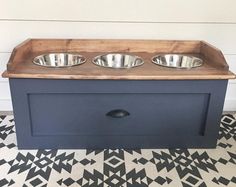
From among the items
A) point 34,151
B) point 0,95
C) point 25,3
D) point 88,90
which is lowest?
point 34,151

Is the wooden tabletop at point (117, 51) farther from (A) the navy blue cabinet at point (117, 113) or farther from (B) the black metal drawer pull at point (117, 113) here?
(B) the black metal drawer pull at point (117, 113)

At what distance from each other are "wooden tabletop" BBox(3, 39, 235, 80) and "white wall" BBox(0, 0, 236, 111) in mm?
66

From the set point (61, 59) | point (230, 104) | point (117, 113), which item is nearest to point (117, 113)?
point (117, 113)

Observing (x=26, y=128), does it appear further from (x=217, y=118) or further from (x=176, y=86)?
(x=217, y=118)

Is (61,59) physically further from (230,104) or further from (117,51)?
(230,104)

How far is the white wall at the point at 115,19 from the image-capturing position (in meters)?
1.64

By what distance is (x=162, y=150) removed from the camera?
1.47m

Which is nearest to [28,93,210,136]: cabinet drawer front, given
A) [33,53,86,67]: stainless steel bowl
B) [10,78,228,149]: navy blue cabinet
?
[10,78,228,149]: navy blue cabinet

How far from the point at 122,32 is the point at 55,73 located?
64cm

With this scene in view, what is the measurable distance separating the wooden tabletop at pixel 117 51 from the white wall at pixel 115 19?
7 centimetres

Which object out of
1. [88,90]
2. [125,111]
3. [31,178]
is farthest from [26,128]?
[125,111]

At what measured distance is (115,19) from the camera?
1684 millimetres

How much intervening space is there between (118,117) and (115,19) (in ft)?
2.26

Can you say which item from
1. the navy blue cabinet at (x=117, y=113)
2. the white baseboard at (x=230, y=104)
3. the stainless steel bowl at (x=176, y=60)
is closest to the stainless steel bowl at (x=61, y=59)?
the navy blue cabinet at (x=117, y=113)
